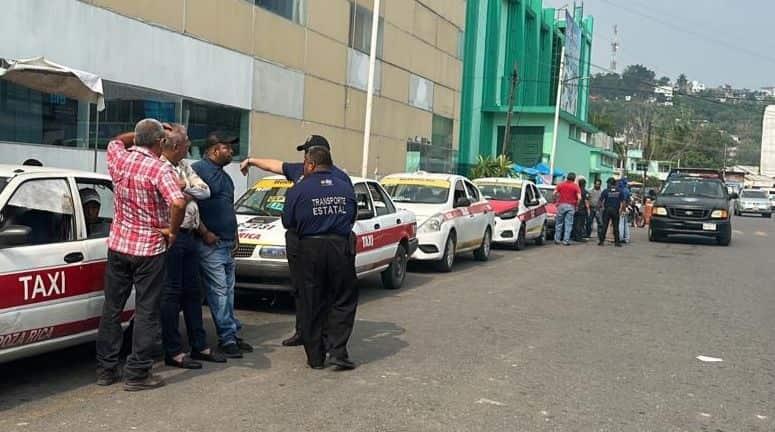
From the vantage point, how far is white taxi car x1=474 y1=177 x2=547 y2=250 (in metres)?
18.1

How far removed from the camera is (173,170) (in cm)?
594

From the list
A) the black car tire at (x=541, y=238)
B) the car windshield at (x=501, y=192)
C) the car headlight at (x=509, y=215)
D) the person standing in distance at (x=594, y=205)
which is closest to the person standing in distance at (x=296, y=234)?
the car headlight at (x=509, y=215)

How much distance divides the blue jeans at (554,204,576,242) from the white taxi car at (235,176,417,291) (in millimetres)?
9041

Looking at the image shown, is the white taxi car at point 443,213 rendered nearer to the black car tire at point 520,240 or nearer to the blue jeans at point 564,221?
the black car tire at point 520,240

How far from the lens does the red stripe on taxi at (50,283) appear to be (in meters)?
5.36

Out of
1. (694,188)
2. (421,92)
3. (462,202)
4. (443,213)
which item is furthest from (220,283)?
(421,92)

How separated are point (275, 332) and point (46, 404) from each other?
2935mm

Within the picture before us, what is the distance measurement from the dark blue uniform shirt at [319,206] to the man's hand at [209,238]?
58 centimetres

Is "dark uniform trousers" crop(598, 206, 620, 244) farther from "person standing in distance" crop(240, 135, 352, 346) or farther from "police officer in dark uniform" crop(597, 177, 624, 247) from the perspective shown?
"person standing in distance" crop(240, 135, 352, 346)

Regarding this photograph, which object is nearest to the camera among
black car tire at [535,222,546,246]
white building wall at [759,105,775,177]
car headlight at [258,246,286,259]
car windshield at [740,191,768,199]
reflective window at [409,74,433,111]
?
car headlight at [258,246,286,259]

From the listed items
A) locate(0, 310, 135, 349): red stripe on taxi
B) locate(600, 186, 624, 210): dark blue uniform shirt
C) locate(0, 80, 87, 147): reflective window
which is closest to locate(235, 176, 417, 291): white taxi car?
locate(0, 310, 135, 349): red stripe on taxi

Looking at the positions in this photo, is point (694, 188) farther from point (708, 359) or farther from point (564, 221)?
point (708, 359)

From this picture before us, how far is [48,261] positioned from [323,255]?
2.07 m

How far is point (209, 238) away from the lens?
21.9ft
